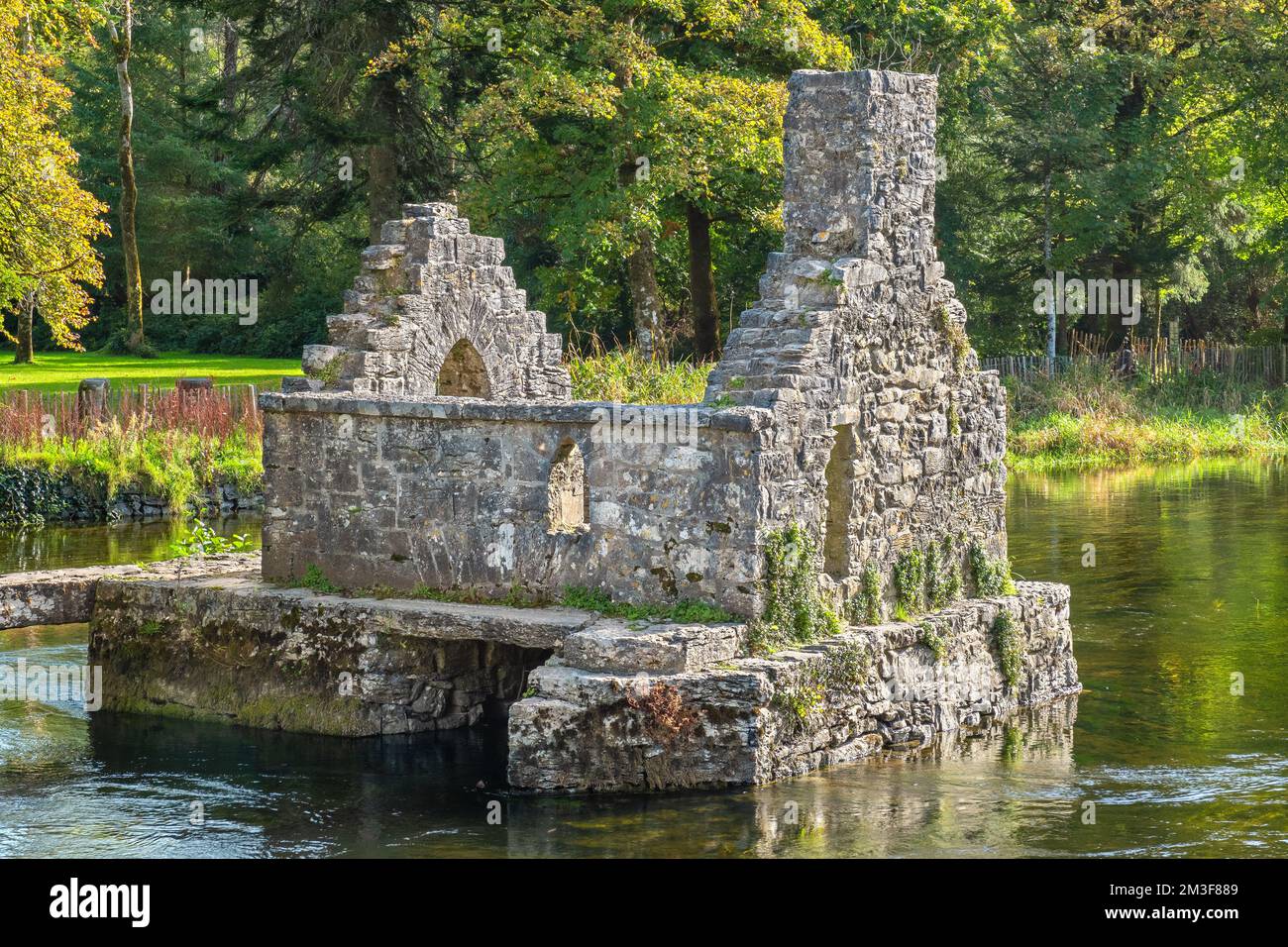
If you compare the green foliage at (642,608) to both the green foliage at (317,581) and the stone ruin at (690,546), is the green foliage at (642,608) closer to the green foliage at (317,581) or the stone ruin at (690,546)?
the stone ruin at (690,546)

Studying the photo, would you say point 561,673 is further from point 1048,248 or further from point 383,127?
point 1048,248

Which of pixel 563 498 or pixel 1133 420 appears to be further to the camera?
pixel 1133 420

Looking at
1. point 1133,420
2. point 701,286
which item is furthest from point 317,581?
point 1133,420

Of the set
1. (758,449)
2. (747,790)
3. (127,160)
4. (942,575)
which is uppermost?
(127,160)

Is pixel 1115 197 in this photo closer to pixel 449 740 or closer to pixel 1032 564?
pixel 1032 564

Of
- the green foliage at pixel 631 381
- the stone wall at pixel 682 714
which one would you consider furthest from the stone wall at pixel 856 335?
the green foliage at pixel 631 381

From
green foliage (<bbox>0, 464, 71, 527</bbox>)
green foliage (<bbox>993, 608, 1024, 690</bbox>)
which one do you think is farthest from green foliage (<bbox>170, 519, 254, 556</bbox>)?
green foliage (<bbox>0, 464, 71, 527</bbox>)

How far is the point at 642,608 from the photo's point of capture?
13188 mm

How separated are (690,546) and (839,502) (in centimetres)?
144

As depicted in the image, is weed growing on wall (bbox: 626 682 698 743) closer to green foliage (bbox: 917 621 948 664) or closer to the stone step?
the stone step

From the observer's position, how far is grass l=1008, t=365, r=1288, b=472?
3344 centimetres

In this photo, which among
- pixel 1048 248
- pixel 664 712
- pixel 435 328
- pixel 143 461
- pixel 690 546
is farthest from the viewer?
pixel 1048 248

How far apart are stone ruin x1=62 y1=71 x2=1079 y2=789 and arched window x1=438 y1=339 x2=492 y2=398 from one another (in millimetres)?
1340
